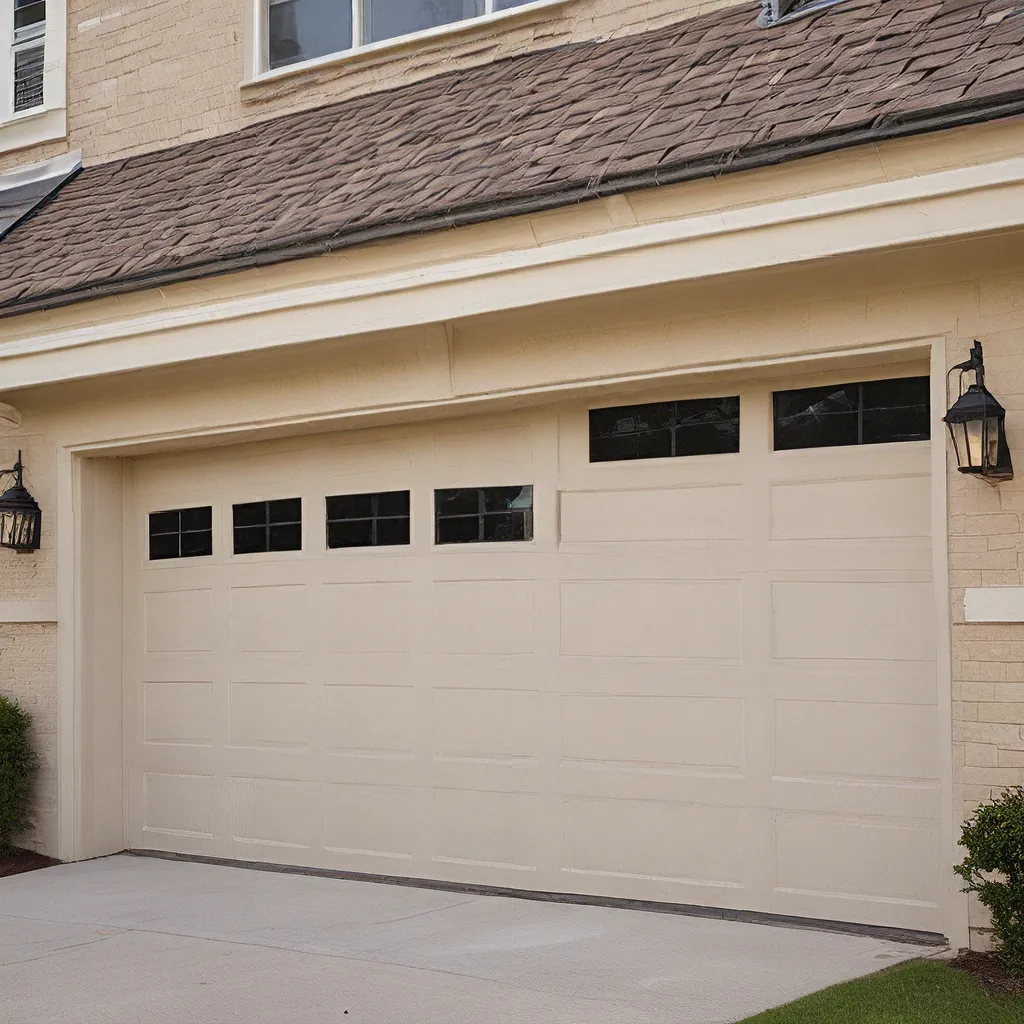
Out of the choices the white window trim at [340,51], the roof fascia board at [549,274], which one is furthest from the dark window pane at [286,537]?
the white window trim at [340,51]

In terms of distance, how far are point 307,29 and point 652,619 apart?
17.5 feet

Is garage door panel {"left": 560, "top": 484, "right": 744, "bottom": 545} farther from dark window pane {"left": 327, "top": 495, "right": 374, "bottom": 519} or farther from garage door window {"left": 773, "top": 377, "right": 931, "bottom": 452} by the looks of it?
dark window pane {"left": 327, "top": 495, "right": 374, "bottom": 519}

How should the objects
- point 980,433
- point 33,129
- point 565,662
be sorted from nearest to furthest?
point 980,433, point 565,662, point 33,129

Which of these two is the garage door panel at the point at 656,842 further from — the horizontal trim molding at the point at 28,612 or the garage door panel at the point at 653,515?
the horizontal trim molding at the point at 28,612

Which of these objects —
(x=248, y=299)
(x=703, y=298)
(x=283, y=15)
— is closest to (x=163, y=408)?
(x=248, y=299)

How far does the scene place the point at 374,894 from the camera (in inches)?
307

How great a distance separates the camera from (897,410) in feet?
21.8

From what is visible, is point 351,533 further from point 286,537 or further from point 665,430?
point 665,430

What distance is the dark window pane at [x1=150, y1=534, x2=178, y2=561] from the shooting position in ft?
31.4

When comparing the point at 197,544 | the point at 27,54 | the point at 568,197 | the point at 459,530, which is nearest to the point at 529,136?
the point at 568,197

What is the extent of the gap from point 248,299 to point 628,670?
3021mm

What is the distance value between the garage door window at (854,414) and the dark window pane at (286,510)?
3321 millimetres

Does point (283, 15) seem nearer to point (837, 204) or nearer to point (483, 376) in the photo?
point (483, 376)

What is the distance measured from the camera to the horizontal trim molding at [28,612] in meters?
9.54
